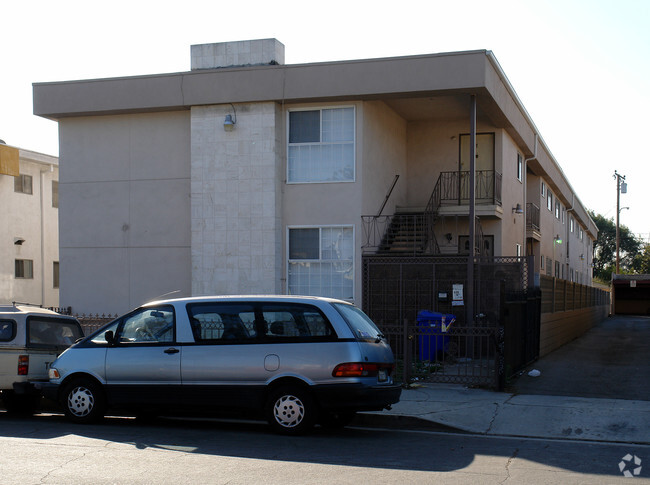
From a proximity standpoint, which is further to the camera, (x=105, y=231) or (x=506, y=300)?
(x=105, y=231)

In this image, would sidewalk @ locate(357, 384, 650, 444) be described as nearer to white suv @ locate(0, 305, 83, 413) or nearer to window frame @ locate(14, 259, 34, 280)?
white suv @ locate(0, 305, 83, 413)

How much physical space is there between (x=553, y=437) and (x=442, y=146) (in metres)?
12.6

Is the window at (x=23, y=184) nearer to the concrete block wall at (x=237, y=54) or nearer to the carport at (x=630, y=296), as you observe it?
the concrete block wall at (x=237, y=54)

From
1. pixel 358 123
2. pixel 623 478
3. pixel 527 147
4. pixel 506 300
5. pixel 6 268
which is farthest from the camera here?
pixel 6 268

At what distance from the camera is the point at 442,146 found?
21266mm

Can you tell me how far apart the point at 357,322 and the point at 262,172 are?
880 cm

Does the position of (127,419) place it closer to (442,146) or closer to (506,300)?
(506,300)

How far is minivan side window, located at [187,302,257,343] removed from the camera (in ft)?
32.0

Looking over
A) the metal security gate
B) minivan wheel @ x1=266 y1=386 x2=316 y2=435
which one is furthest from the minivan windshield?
the metal security gate

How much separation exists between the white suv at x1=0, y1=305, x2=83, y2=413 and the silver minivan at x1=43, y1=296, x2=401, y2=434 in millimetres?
732

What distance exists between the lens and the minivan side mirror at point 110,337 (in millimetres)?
10279

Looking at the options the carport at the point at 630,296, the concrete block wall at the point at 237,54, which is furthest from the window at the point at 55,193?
the carport at the point at 630,296

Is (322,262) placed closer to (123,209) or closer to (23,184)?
(123,209)

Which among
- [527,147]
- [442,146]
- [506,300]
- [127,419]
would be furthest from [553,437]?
[527,147]
